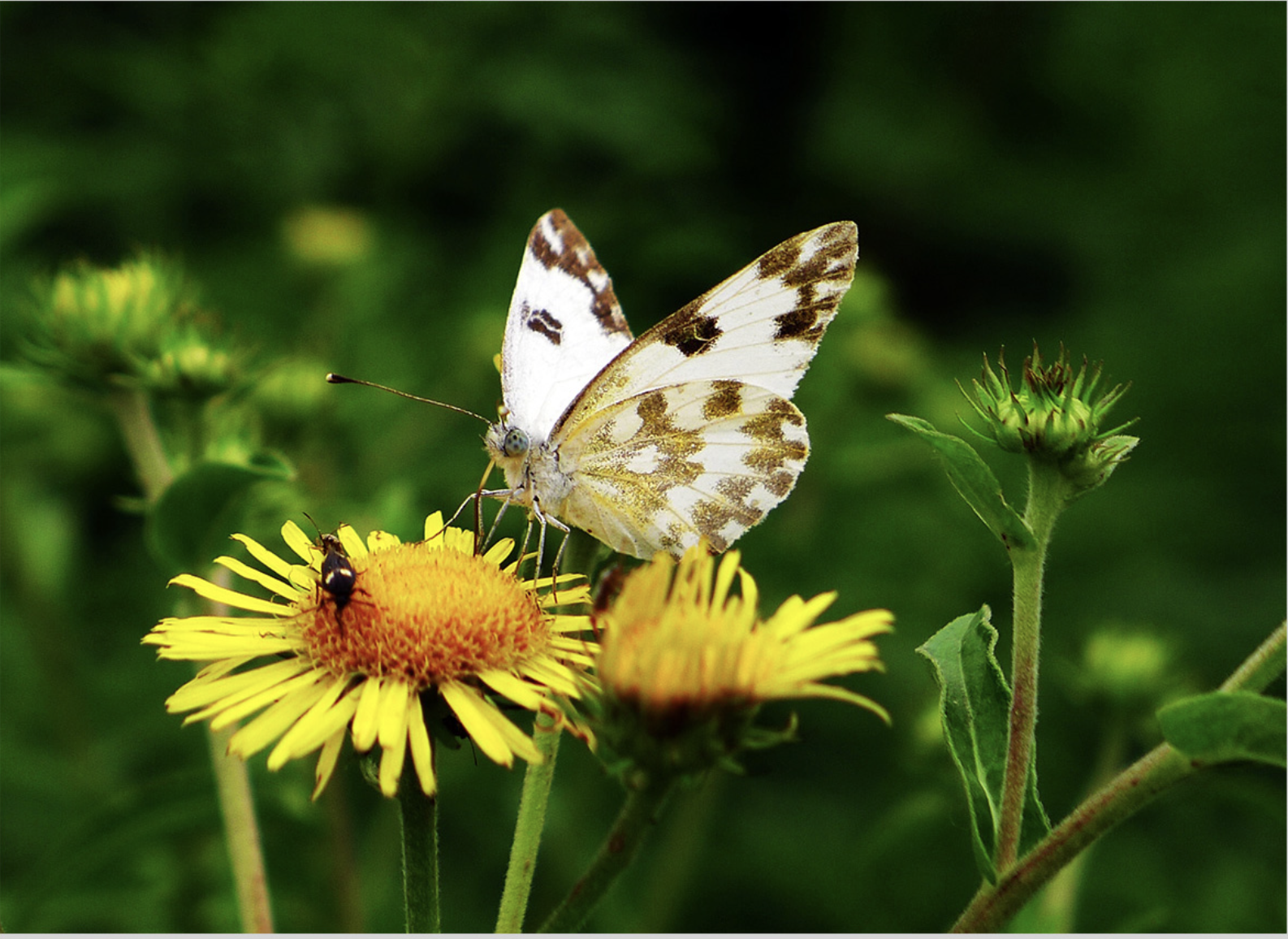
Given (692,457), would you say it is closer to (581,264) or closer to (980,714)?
Answer: (581,264)

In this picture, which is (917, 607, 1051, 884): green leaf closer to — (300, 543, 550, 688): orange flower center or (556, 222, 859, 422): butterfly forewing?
(300, 543, 550, 688): orange flower center

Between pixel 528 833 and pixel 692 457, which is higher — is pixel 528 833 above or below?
below

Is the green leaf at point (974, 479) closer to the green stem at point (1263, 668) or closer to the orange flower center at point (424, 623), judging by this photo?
the green stem at point (1263, 668)

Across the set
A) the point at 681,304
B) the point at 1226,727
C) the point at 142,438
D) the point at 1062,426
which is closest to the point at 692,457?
the point at 1062,426

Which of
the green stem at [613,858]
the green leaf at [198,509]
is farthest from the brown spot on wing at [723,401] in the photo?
the green stem at [613,858]

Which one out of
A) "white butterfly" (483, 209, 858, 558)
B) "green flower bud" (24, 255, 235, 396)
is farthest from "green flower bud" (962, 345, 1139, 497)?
"green flower bud" (24, 255, 235, 396)
